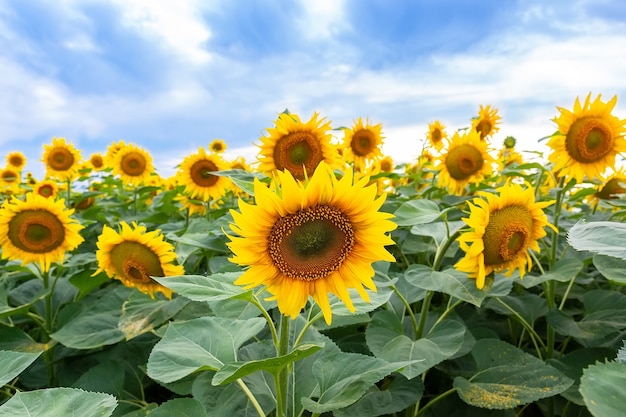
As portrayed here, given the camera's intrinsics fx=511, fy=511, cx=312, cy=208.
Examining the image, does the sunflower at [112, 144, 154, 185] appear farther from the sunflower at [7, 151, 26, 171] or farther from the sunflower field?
the sunflower at [7, 151, 26, 171]

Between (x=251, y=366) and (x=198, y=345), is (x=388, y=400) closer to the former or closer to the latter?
(x=198, y=345)

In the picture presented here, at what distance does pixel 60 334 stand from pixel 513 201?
8.02 ft

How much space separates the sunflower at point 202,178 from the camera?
4863mm

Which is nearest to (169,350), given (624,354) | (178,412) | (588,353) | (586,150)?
(178,412)

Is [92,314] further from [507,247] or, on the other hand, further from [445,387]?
[507,247]

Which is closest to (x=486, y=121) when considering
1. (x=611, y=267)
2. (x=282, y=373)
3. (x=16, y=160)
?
(x=611, y=267)

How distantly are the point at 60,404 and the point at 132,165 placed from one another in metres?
5.05

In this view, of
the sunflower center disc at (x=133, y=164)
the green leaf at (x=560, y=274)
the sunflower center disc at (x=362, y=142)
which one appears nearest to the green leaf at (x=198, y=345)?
the green leaf at (x=560, y=274)

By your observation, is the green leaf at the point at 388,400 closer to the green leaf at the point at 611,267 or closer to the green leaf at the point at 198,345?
the green leaf at the point at 198,345

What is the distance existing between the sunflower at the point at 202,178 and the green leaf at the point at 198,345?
3.05 metres

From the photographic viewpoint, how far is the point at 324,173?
1.54 metres

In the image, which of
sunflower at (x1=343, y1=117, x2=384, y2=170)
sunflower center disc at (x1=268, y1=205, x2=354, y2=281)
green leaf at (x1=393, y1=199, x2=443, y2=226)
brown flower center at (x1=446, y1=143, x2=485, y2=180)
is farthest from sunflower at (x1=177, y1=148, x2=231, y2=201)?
sunflower center disc at (x1=268, y1=205, x2=354, y2=281)

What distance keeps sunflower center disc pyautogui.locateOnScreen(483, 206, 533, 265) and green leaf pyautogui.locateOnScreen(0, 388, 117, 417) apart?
5.62 feet

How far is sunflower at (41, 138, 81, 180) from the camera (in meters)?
6.50
